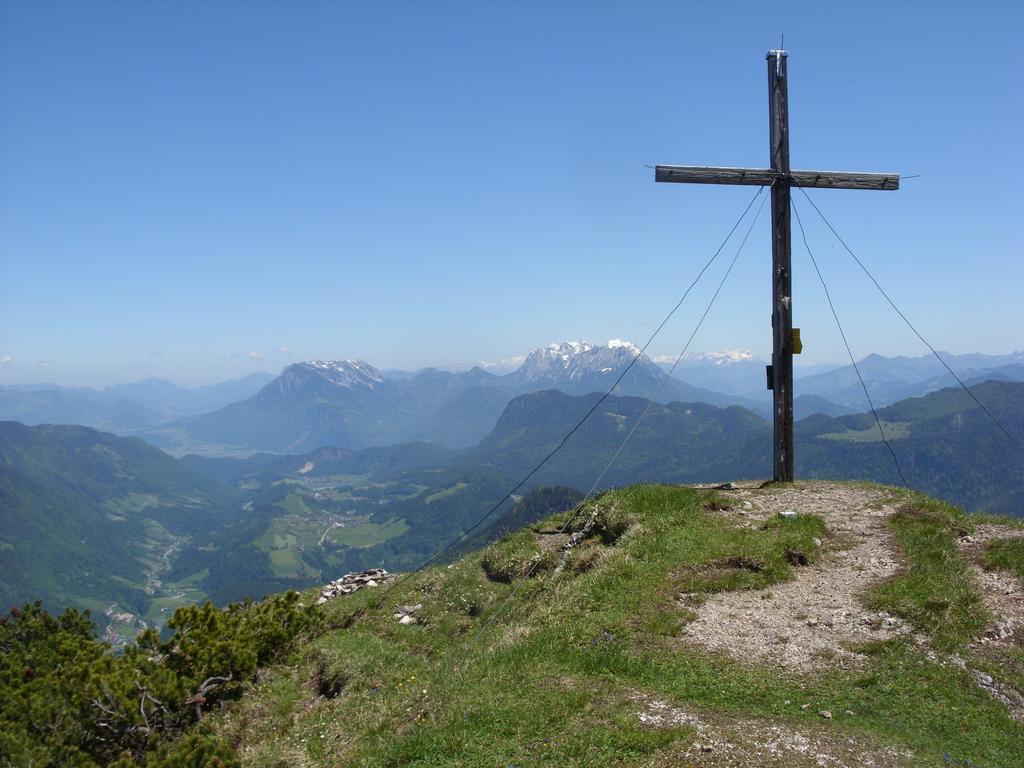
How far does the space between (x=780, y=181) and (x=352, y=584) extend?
862 inches

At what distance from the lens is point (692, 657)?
11297 mm

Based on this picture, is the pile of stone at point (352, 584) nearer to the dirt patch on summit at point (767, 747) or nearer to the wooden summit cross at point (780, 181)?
the wooden summit cross at point (780, 181)

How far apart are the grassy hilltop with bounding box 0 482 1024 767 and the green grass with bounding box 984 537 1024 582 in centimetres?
6

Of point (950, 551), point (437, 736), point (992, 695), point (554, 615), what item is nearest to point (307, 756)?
point (437, 736)

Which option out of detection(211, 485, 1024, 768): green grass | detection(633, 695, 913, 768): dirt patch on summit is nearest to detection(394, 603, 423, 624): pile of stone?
detection(211, 485, 1024, 768): green grass

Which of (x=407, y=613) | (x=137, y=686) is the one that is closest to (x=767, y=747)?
(x=137, y=686)

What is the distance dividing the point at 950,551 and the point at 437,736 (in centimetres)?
1250

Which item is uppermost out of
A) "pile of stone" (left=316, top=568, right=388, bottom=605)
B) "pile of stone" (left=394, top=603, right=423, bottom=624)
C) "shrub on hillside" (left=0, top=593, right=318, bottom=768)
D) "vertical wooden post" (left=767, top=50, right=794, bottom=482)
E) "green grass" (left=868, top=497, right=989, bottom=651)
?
"vertical wooden post" (left=767, top=50, right=794, bottom=482)

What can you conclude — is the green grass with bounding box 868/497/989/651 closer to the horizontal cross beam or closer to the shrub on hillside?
the horizontal cross beam

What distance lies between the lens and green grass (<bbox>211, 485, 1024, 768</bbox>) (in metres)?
8.87

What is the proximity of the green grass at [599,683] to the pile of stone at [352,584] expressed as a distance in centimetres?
671

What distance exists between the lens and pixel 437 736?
945 centimetres

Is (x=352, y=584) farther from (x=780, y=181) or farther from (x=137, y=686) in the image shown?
(x=780, y=181)

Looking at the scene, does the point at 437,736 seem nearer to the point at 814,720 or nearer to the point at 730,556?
the point at 814,720
